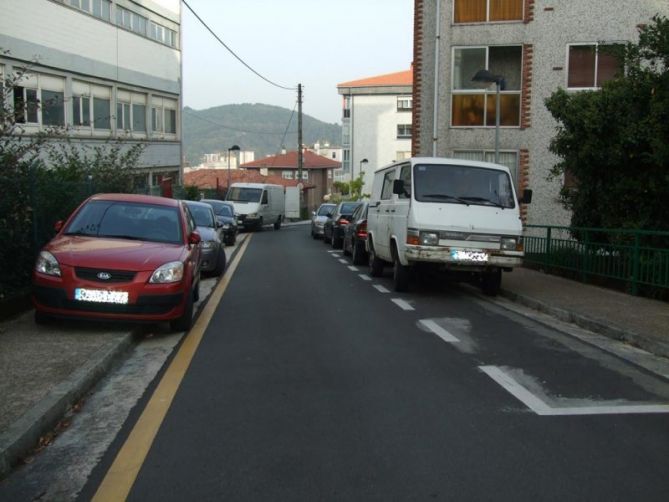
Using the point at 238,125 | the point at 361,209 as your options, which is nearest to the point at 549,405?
the point at 361,209

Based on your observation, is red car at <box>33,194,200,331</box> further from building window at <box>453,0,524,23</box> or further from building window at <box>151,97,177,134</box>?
building window at <box>151,97,177,134</box>

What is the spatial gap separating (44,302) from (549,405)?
17.4 ft

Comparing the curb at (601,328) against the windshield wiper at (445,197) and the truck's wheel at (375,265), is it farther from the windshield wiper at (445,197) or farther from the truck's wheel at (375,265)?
the truck's wheel at (375,265)

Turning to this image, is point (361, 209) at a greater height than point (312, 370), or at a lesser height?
greater

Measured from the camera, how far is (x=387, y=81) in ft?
251

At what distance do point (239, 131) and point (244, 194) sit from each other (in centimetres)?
14793

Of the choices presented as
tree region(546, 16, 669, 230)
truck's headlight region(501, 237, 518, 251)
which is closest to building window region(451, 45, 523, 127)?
tree region(546, 16, 669, 230)

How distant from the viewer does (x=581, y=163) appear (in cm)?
1389

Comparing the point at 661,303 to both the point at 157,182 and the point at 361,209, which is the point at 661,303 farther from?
the point at 157,182

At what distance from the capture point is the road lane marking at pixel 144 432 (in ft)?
13.5

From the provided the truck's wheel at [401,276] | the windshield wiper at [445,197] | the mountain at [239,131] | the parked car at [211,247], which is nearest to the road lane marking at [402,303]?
the truck's wheel at [401,276]

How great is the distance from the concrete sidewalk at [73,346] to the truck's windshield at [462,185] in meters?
1.63

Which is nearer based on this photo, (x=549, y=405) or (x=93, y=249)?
(x=549, y=405)

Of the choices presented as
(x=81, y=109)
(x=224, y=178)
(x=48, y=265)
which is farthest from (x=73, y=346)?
(x=224, y=178)
